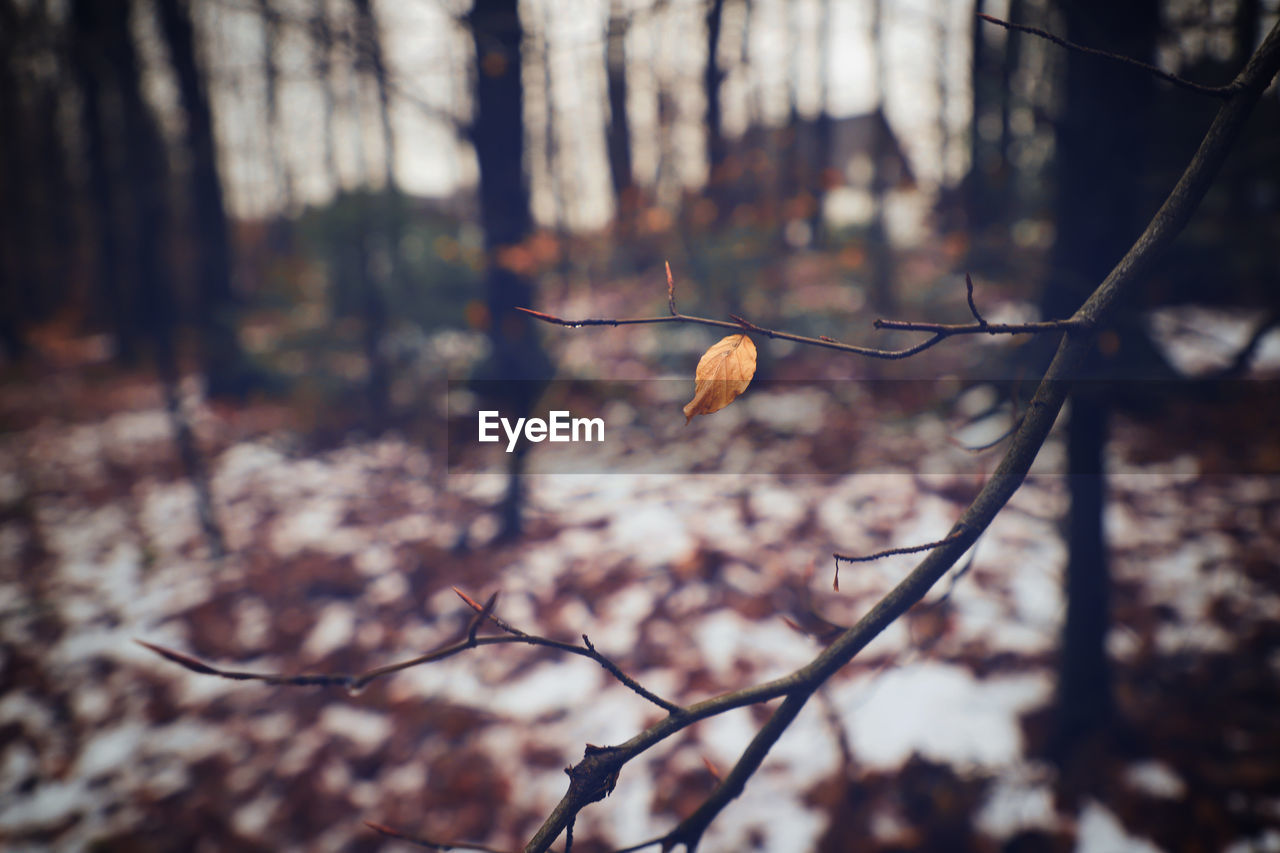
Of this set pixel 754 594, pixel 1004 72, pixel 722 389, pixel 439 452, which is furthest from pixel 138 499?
pixel 1004 72

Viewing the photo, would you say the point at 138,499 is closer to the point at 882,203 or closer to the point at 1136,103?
the point at 1136,103

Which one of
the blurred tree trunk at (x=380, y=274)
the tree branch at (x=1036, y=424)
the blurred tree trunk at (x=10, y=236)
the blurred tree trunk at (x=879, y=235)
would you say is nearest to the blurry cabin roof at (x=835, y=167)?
the blurred tree trunk at (x=879, y=235)

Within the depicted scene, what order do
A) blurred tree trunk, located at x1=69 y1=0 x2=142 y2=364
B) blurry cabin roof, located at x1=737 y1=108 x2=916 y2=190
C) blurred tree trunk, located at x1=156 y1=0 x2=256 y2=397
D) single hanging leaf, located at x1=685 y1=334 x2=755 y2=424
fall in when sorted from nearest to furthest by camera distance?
single hanging leaf, located at x1=685 y1=334 x2=755 y2=424 < blurred tree trunk, located at x1=69 y1=0 x2=142 y2=364 < blurry cabin roof, located at x1=737 y1=108 x2=916 y2=190 < blurred tree trunk, located at x1=156 y1=0 x2=256 y2=397

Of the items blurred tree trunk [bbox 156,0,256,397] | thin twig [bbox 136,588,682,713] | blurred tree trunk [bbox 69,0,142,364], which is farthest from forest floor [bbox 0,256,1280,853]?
blurred tree trunk [bbox 156,0,256,397]

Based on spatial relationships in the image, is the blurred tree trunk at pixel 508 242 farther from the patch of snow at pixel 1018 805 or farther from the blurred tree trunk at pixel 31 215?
the blurred tree trunk at pixel 31 215

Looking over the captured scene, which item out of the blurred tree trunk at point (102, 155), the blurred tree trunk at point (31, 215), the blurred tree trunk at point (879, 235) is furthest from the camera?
the blurred tree trunk at point (31, 215)

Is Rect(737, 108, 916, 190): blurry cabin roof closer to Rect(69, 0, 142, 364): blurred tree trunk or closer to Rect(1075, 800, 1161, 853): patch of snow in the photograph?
Rect(1075, 800, 1161, 853): patch of snow
